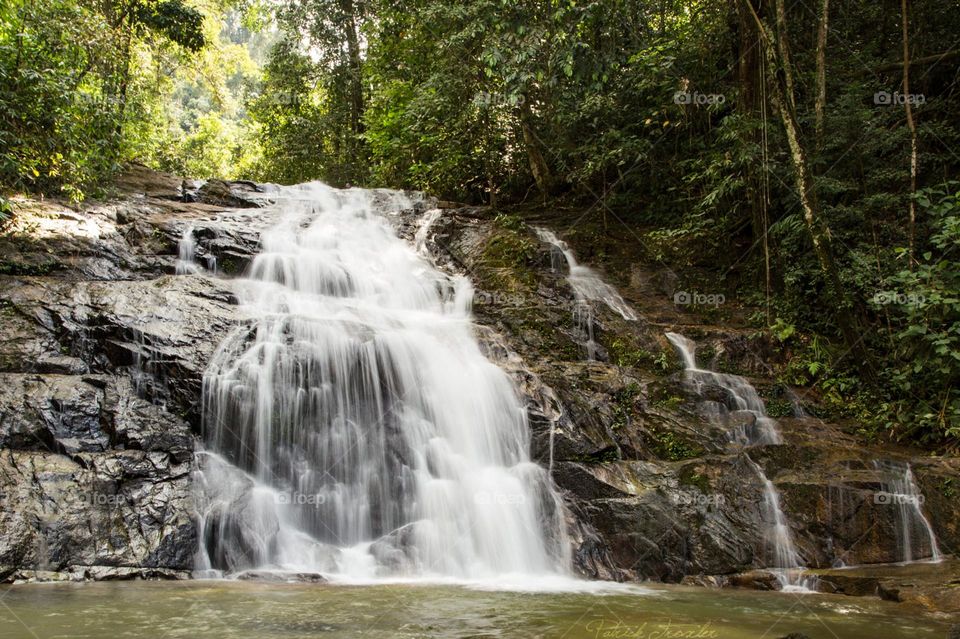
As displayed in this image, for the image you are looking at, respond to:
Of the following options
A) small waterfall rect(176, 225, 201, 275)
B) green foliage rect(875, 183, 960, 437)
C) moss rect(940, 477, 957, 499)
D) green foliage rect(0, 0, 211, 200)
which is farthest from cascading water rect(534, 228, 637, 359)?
green foliage rect(0, 0, 211, 200)

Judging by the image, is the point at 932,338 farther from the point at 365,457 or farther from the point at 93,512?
the point at 93,512

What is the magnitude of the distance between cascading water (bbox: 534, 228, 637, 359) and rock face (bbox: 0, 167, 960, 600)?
0.34m

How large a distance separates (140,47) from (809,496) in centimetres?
1881

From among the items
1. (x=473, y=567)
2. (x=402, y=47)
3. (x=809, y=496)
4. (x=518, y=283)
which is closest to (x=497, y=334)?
(x=518, y=283)

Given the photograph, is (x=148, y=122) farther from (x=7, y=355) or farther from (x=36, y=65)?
(x=7, y=355)

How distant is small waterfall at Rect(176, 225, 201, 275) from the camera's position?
34.0 feet

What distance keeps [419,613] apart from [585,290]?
751 centimetres

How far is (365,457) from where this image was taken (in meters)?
7.49

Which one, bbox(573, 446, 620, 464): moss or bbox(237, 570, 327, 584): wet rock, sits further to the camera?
bbox(573, 446, 620, 464): moss

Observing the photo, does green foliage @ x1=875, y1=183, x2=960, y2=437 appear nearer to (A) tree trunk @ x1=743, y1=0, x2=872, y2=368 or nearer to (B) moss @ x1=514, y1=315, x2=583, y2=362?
(A) tree trunk @ x1=743, y1=0, x2=872, y2=368

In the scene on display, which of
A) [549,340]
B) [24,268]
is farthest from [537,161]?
[24,268]

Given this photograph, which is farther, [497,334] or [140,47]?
[140,47]

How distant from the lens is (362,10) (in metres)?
20.3

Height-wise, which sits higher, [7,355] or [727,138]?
[727,138]
